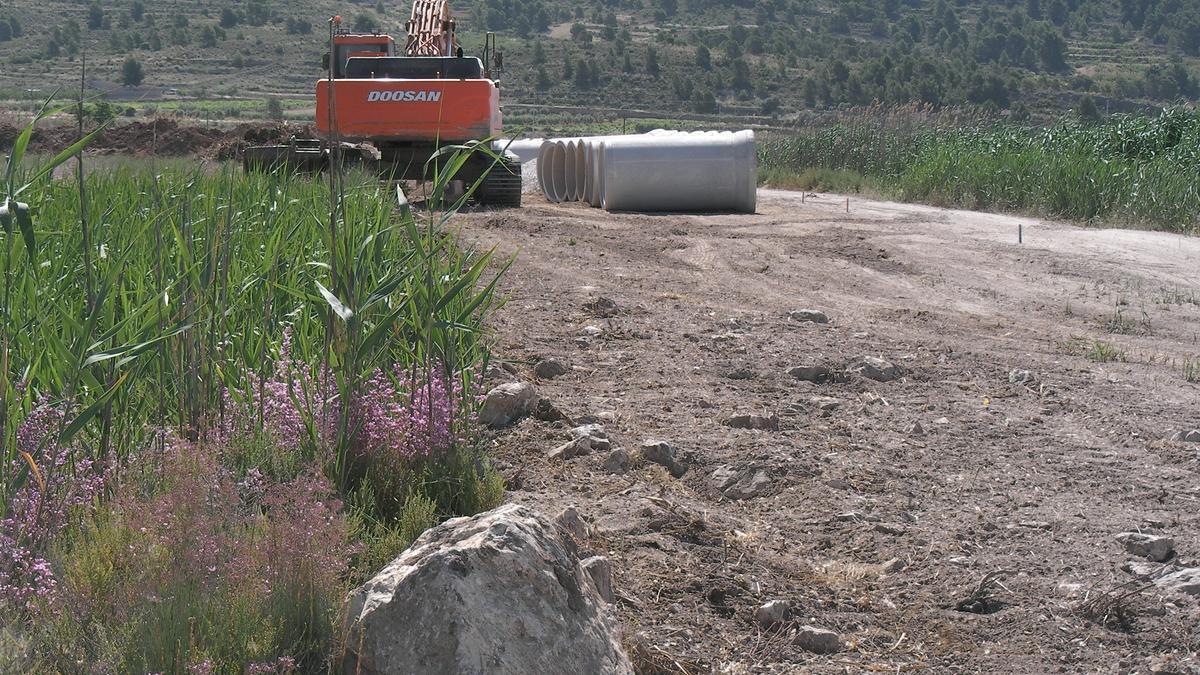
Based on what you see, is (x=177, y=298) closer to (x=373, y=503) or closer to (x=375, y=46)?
(x=373, y=503)

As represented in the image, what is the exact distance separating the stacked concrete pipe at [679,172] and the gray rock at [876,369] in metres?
10.8

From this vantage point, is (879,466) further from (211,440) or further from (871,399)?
(211,440)

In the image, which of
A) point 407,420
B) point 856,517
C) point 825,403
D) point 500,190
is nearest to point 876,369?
point 825,403

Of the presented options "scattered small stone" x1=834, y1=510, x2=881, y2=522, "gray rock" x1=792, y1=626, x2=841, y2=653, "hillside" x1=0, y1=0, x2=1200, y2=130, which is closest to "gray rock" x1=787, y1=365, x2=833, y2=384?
"scattered small stone" x1=834, y1=510, x2=881, y2=522

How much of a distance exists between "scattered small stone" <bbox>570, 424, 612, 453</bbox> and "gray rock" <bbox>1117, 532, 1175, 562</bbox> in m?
1.92

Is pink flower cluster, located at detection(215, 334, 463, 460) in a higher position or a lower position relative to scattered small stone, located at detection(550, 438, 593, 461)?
higher

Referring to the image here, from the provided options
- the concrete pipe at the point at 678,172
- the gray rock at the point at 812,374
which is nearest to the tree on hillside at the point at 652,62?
the concrete pipe at the point at 678,172

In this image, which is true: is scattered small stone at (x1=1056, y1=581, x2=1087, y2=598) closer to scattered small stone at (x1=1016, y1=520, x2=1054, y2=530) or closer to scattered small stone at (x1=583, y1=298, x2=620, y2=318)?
scattered small stone at (x1=1016, y1=520, x2=1054, y2=530)

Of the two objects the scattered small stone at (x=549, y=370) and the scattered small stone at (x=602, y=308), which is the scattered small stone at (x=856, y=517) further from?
the scattered small stone at (x=602, y=308)

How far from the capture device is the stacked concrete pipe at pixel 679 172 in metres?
17.5

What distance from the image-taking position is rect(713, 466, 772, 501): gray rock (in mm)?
4910

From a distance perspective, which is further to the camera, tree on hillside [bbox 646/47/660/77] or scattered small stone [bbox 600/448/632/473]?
tree on hillside [bbox 646/47/660/77]

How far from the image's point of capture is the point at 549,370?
21.6 feet

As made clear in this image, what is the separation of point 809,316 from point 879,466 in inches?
133
